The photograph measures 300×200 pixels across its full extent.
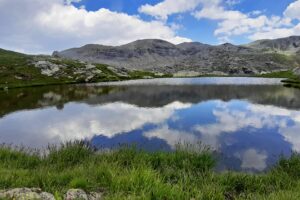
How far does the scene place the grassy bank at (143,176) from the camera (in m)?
11.8

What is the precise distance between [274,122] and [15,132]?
34400 mm

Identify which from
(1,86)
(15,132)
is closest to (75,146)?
(15,132)

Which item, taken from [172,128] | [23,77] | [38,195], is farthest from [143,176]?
[23,77]

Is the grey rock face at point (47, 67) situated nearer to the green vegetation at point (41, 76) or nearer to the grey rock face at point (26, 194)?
the green vegetation at point (41, 76)

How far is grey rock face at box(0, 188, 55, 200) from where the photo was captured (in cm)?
1023

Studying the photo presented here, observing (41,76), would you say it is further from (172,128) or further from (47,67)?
(172,128)

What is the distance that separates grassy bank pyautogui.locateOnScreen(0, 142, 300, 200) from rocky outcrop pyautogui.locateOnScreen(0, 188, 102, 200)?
1.31 feet

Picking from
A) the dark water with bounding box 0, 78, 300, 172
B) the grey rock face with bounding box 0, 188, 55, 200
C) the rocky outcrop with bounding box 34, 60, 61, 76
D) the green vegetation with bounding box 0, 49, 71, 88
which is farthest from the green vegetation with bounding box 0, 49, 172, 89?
the grey rock face with bounding box 0, 188, 55, 200

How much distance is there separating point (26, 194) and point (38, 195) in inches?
14.6

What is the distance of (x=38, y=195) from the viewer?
35.4 ft

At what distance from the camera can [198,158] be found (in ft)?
60.2

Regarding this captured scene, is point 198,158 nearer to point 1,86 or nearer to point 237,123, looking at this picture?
point 237,123

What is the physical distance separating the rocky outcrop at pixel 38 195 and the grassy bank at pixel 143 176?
0.40 m

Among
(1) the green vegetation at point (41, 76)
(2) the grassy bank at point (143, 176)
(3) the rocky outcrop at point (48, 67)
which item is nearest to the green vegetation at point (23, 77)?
(1) the green vegetation at point (41, 76)
